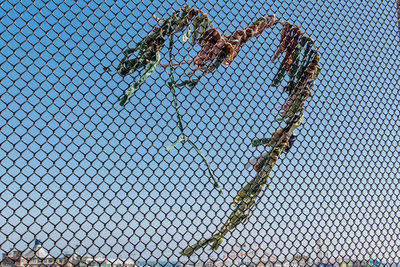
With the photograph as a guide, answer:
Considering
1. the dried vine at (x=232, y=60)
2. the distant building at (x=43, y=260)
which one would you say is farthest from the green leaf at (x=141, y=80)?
the distant building at (x=43, y=260)

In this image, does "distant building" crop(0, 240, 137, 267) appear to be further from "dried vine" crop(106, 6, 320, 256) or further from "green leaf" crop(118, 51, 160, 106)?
"green leaf" crop(118, 51, 160, 106)

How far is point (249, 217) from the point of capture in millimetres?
2350

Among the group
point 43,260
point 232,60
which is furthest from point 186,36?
point 43,260

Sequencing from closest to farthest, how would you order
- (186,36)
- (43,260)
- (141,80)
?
(43,260), (141,80), (186,36)

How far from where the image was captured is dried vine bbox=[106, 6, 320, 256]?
224cm

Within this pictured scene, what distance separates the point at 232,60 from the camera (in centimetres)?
251

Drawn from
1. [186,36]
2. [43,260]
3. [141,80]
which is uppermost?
[186,36]

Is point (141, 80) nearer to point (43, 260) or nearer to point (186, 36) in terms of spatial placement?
point (186, 36)

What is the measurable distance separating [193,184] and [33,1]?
3.85ft

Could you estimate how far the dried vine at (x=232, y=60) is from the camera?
88.3 inches

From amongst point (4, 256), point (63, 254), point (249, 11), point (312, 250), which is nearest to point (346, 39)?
point (249, 11)

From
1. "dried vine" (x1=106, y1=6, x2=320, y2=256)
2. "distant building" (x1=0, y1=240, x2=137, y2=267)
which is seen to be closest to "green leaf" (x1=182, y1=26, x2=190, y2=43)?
"dried vine" (x1=106, y1=6, x2=320, y2=256)

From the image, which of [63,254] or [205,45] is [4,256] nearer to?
[63,254]

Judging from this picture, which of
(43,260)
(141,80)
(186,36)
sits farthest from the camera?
(186,36)
